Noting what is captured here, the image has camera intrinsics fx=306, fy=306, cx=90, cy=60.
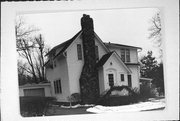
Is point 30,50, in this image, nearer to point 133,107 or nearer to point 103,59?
point 103,59

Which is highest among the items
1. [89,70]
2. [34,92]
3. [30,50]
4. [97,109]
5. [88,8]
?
[88,8]

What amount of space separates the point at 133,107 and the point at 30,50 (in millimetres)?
1600

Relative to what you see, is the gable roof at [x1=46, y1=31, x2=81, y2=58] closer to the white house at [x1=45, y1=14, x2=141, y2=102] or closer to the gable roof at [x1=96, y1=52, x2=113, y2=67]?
the white house at [x1=45, y1=14, x2=141, y2=102]

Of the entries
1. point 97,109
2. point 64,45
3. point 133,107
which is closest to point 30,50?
point 64,45

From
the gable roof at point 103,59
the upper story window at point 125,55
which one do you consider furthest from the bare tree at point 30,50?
the upper story window at point 125,55

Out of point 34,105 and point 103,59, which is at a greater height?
point 103,59

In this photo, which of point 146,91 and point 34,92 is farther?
point 146,91

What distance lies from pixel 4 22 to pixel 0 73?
67 cm

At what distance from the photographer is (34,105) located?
13.5ft

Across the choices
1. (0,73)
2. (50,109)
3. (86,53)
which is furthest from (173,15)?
(0,73)

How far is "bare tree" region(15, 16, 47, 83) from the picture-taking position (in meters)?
4.11

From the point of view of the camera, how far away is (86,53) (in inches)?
166

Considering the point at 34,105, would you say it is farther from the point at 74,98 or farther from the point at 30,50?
the point at 30,50

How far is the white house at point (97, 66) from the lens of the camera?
4.16 metres
